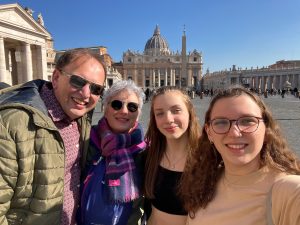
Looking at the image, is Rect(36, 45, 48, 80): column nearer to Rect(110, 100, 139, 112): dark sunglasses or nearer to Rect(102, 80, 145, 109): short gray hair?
Rect(102, 80, 145, 109): short gray hair

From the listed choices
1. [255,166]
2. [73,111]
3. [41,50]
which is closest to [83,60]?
[73,111]

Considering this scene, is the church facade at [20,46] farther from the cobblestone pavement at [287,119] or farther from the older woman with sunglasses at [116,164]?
the older woman with sunglasses at [116,164]

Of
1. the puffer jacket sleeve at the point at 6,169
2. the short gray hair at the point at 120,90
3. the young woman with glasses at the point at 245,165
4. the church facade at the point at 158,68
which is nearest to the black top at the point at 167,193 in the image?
the young woman with glasses at the point at 245,165

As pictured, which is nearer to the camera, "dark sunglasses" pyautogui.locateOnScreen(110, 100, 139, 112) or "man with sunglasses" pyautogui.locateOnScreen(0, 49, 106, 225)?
"man with sunglasses" pyautogui.locateOnScreen(0, 49, 106, 225)

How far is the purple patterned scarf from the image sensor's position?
1.89 metres

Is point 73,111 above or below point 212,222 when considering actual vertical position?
above

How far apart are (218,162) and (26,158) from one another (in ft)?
3.50

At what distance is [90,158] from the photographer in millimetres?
2014

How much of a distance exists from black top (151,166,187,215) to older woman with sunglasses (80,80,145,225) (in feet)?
0.43

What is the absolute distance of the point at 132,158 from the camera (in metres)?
2.04

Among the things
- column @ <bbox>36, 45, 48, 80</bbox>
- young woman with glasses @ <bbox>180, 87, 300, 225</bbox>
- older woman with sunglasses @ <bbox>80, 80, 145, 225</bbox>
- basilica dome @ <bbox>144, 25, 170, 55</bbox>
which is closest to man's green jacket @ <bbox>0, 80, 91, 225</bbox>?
older woman with sunglasses @ <bbox>80, 80, 145, 225</bbox>

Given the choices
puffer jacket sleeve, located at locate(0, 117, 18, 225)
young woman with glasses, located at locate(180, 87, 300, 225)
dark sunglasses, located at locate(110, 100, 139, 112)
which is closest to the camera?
young woman with glasses, located at locate(180, 87, 300, 225)

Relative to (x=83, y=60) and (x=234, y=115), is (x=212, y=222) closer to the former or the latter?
(x=234, y=115)

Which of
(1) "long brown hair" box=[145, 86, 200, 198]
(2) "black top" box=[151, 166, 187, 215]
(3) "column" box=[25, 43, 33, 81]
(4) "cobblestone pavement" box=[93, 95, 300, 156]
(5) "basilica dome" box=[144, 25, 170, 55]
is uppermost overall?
(5) "basilica dome" box=[144, 25, 170, 55]
